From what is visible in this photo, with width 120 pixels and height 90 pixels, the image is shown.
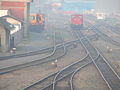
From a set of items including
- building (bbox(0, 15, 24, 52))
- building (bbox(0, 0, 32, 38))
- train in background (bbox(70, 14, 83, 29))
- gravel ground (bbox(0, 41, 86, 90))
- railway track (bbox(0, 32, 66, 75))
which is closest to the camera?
gravel ground (bbox(0, 41, 86, 90))

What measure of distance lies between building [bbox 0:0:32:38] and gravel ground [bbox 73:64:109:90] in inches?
635

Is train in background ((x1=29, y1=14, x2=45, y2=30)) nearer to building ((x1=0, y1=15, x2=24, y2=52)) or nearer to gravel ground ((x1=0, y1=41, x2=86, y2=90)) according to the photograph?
building ((x1=0, y1=15, x2=24, y2=52))

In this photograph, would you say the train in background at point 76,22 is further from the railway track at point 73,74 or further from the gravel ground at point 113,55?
the railway track at point 73,74

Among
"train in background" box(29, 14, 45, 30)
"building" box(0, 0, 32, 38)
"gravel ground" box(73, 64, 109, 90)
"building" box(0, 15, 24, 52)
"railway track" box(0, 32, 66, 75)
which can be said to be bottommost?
"gravel ground" box(73, 64, 109, 90)

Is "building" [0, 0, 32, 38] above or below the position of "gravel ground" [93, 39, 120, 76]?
above

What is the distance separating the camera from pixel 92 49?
29.9m

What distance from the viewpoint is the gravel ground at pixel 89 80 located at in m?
16.7

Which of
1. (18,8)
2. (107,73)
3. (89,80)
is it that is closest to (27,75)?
(89,80)

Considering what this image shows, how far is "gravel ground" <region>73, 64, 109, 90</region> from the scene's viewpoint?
16.7 meters

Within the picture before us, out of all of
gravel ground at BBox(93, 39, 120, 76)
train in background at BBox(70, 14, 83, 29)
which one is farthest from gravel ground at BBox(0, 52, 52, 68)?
train in background at BBox(70, 14, 83, 29)

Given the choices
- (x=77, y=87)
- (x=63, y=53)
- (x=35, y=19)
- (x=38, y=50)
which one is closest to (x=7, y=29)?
(x=38, y=50)

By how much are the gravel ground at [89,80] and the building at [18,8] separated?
16125mm

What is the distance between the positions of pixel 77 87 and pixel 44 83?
80.6 inches

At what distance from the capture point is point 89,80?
1823cm
